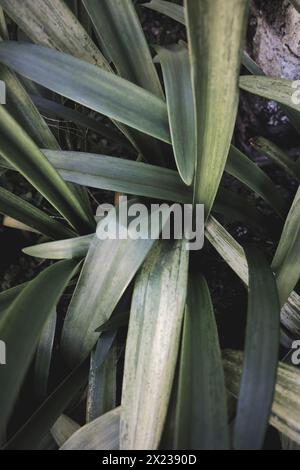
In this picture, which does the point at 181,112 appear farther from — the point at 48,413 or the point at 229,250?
the point at 48,413

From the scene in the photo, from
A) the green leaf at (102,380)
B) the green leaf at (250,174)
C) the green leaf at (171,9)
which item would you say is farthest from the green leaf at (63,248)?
the green leaf at (171,9)

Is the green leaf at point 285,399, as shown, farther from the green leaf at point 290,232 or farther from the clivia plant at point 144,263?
the green leaf at point 290,232

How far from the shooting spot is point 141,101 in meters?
0.59

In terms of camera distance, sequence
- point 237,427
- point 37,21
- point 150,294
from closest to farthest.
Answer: point 237,427, point 150,294, point 37,21

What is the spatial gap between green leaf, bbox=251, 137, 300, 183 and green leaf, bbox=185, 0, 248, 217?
20cm

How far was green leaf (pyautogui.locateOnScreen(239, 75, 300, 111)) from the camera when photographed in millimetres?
603

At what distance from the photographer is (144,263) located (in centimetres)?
56

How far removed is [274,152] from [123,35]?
295 mm

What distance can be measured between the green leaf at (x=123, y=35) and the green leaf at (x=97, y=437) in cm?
46

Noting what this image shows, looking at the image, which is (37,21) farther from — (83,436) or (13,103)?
(83,436)

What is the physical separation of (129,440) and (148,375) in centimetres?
7

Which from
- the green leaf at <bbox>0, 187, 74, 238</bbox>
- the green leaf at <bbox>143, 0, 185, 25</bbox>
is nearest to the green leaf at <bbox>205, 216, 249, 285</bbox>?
the green leaf at <bbox>0, 187, 74, 238</bbox>

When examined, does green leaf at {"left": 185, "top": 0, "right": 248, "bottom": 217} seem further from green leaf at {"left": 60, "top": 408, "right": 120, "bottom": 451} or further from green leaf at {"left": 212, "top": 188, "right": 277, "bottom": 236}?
green leaf at {"left": 60, "top": 408, "right": 120, "bottom": 451}
